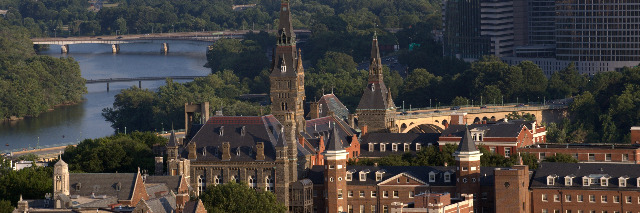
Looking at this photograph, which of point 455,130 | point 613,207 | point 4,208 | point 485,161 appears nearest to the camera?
point 4,208

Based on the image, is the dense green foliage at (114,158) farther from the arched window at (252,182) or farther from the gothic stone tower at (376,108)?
the gothic stone tower at (376,108)

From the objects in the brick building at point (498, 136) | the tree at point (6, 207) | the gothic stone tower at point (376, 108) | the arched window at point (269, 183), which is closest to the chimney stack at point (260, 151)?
the arched window at point (269, 183)

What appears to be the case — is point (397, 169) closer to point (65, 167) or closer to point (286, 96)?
point (286, 96)

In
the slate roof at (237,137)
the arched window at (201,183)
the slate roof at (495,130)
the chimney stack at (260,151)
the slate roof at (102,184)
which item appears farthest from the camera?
the slate roof at (495,130)

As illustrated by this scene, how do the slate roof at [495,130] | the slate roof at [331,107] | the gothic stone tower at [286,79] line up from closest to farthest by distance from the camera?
the gothic stone tower at [286,79] → the slate roof at [495,130] → the slate roof at [331,107]

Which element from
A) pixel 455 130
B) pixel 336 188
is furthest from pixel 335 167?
pixel 455 130

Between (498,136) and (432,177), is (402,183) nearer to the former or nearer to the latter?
(432,177)

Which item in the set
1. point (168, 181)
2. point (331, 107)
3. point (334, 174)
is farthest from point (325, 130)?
point (168, 181)
